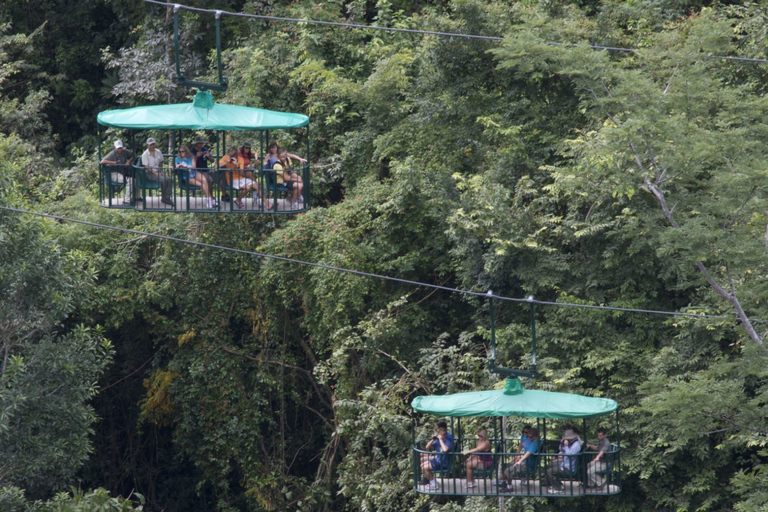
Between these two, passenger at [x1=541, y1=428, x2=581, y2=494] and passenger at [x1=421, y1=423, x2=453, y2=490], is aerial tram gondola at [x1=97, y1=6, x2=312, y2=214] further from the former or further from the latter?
passenger at [x1=541, y1=428, x2=581, y2=494]

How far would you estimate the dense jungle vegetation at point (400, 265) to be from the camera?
36.7ft

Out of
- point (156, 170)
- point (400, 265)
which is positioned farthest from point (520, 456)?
point (400, 265)

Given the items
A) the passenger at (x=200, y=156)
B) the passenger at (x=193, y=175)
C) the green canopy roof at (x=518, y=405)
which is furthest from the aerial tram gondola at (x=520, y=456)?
the passenger at (x=200, y=156)

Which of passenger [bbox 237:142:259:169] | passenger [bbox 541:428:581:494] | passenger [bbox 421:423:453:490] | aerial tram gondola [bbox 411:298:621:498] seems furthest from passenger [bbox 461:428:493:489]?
passenger [bbox 237:142:259:169]

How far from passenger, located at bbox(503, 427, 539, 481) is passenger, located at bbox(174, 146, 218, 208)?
3.36 meters

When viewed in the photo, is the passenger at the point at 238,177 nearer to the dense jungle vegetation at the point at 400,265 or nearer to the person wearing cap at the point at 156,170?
the person wearing cap at the point at 156,170

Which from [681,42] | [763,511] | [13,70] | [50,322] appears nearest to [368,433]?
[50,322]

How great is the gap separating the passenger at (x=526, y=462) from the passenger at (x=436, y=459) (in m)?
0.55

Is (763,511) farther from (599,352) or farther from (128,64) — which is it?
(128,64)

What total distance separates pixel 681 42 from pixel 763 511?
18.6 ft

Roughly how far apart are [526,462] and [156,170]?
13.3 feet

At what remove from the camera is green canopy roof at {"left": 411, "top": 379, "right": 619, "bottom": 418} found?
8688mm

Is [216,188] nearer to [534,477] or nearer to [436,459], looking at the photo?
[436,459]

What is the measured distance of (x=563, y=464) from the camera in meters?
9.39
